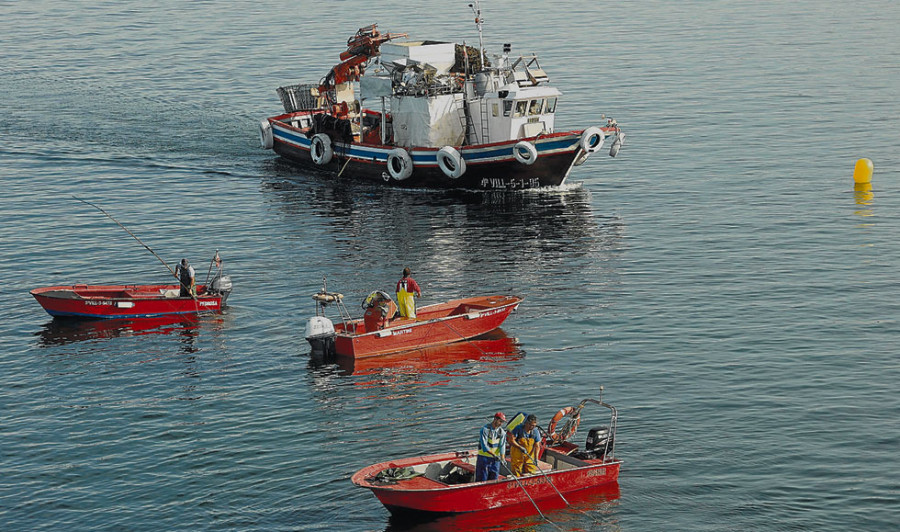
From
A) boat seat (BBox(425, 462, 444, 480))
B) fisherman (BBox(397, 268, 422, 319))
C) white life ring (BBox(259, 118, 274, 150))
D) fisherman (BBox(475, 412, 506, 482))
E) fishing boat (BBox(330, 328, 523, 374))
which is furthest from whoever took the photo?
white life ring (BBox(259, 118, 274, 150))

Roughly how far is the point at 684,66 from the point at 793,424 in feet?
203

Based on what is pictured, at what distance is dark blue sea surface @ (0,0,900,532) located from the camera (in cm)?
2861

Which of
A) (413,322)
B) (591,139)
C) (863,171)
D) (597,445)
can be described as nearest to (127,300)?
(413,322)

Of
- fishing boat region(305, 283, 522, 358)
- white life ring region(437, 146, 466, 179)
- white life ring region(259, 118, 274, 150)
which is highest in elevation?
white life ring region(259, 118, 274, 150)

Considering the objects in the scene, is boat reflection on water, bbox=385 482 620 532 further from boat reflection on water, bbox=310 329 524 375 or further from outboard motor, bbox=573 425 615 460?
boat reflection on water, bbox=310 329 524 375

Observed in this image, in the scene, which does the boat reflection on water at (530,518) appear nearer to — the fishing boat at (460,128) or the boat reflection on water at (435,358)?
the boat reflection on water at (435,358)

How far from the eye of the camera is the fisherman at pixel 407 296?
124 feet

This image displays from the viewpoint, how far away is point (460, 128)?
2335 inches

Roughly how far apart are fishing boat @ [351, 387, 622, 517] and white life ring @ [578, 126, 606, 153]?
Result: 91.9 feet

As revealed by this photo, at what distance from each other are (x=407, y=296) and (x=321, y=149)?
2676 cm

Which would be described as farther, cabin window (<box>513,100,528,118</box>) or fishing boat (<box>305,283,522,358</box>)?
cabin window (<box>513,100,528,118</box>)

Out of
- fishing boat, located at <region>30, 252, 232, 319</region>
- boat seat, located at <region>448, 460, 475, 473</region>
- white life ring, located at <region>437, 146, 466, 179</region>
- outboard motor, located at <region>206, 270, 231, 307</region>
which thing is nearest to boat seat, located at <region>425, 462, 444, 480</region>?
boat seat, located at <region>448, 460, 475, 473</region>

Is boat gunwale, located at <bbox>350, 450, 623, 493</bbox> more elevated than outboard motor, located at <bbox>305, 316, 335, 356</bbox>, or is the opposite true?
outboard motor, located at <bbox>305, 316, 335, 356</bbox>

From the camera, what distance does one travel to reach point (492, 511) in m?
26.7
